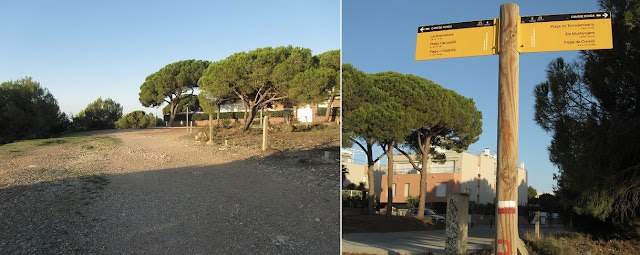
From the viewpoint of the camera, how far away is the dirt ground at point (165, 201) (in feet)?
22.5

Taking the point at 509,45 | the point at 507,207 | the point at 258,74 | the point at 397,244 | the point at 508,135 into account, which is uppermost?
the point at 258,74

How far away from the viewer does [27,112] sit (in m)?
17.9

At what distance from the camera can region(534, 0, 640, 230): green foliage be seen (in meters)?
8.59

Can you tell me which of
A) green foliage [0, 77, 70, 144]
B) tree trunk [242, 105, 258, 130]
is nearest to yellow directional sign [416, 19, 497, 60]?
green foliage [0, 77, 70, 144]

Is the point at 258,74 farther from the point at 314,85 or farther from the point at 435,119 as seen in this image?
the point at 435,119

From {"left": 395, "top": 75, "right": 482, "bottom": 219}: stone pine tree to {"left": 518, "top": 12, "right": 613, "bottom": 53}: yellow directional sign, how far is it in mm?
11869

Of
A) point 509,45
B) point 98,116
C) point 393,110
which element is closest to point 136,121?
point 98,116

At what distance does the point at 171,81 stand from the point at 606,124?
77.3 ft

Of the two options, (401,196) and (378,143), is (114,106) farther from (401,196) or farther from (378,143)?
Answer: (401,196)

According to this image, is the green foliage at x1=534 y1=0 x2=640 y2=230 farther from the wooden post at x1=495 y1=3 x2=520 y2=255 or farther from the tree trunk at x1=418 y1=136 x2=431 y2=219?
the tree trunk at x1=418 y1=136 x2=431 y2=219

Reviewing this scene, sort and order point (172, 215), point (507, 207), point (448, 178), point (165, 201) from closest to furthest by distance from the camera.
A: point (507, 207) → point (172, 215) → point (165, 201) → point (448, 178)

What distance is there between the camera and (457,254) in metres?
7.51

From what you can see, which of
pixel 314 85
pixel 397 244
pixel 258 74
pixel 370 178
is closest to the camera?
pixel 397 244

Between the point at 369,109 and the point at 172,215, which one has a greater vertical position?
the point at 369,109
